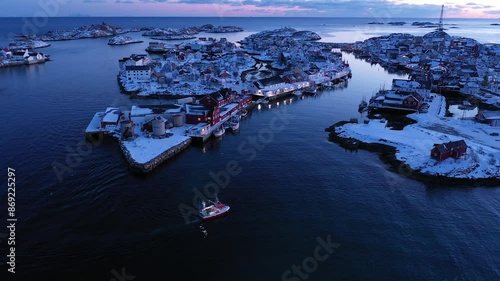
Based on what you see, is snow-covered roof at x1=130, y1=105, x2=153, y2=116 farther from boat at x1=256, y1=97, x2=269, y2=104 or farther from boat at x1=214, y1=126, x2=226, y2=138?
boat at x1=256, y1=97, x2=269, y2=104

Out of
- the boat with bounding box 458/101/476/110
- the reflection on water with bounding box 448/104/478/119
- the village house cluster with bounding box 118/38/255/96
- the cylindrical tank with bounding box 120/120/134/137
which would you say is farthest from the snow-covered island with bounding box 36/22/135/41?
the boat with bounding box 458/101/476/110

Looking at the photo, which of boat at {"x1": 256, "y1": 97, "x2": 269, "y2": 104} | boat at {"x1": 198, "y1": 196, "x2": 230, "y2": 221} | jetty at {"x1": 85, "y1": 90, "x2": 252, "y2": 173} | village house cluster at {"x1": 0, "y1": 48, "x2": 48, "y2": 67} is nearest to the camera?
boat at {"x1": 198, "y1": 196, "x2": 230, "y2": 221}

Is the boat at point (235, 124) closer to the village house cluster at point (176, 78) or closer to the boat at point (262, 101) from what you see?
the boat at point (262, 101)

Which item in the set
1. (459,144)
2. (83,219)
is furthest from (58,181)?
(459,144)

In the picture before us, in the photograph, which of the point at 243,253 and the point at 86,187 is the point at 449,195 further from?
the point at 86,187

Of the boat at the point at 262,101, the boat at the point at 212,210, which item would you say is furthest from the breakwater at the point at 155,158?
the boat at the point at 262,101
